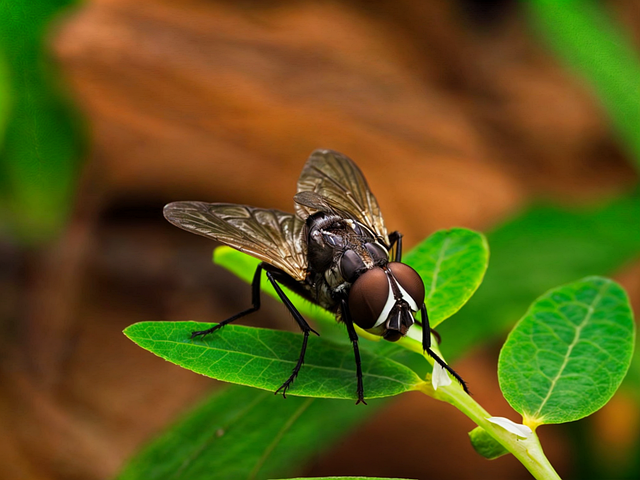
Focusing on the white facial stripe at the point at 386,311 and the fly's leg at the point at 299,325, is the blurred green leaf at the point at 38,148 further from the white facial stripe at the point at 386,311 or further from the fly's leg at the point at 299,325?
the white facial stripe at the point at 386,311

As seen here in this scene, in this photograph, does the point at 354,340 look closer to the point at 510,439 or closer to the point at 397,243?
the point at 510,439

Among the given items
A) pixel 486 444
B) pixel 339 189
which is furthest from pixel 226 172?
pixel 486 444

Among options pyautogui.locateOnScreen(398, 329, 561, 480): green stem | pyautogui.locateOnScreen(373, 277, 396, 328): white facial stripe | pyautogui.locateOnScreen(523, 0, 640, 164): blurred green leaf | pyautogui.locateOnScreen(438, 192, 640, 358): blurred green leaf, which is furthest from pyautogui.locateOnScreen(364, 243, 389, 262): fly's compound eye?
pyautogui.locateOnScreen(523, 0, 640, 164): blurred green leaf

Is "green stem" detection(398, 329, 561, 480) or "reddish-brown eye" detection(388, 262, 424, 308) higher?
"reddish-brown eye" detection(388, 262, 424, 308)

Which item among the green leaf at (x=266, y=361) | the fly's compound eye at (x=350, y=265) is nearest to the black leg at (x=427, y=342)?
the green leaf at (x=266, y=361)

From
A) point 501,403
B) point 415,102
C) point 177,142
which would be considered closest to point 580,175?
point 415,102

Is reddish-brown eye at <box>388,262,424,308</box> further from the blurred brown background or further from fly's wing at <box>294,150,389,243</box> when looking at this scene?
the blurred brown background
